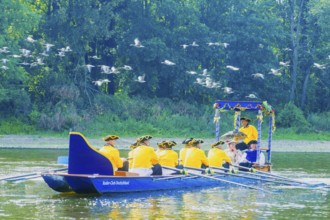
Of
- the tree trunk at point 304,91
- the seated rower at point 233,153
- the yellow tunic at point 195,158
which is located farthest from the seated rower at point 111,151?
the tree trunk at point 304,91

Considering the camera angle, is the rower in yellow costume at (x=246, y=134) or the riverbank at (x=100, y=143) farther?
the riverbank at (x=100, y=143)

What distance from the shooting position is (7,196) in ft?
84.2

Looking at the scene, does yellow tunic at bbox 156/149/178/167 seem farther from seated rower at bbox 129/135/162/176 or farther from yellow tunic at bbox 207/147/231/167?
yellow tunic at bbox 207/147/231/167

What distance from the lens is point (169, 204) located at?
24469 millimetres

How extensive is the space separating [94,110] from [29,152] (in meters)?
12.9

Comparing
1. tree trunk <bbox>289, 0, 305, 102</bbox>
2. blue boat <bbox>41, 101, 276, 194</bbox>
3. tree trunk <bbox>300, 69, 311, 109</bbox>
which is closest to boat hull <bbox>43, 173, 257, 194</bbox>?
blue boat <bbox>41, 101, 276, 194</bbox>

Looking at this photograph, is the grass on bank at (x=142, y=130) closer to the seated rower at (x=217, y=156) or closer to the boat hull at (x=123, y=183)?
the seated rower at (x=217, y=156)

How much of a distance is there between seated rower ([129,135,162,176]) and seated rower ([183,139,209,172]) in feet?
7.09

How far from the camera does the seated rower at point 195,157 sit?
95.4 ft

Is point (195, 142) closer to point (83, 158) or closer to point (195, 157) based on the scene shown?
point (195, 157)

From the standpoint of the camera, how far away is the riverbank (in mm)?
49969

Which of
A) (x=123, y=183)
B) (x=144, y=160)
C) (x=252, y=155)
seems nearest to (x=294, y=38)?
(x=252, y=155)

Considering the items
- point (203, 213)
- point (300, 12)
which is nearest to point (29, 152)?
point (203, 213)

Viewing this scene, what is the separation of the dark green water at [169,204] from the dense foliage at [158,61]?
24345 mm
